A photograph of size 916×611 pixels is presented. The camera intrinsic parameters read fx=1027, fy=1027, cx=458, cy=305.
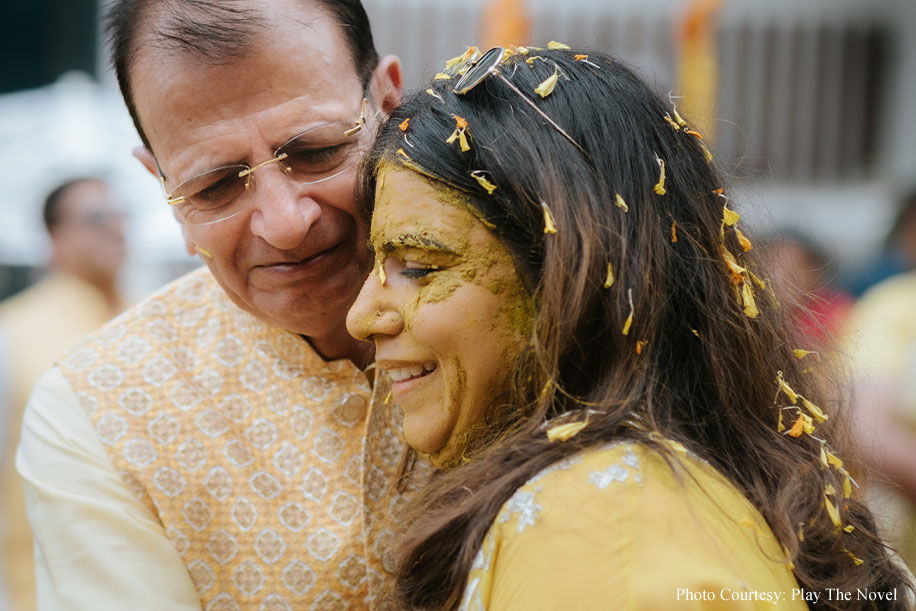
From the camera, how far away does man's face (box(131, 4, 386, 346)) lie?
7.42 feet

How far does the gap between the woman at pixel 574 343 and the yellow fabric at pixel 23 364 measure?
2.80 metres

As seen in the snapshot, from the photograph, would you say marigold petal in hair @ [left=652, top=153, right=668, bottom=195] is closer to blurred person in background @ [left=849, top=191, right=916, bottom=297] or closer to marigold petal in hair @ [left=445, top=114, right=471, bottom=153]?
marigold petal in hair @ [left=445, top=114, right=471, bottom=153]

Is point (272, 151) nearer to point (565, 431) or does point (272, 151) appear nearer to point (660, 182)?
point (660, 182)

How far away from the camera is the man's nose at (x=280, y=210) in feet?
7.31

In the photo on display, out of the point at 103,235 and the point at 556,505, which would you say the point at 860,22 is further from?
the point at 556,505

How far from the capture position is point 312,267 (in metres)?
2.31

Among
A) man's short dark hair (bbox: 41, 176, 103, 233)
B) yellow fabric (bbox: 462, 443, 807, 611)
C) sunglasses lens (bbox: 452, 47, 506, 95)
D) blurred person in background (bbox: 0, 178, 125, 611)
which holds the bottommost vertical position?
blurred person in background (bbox: 0, 178, 125, 611)

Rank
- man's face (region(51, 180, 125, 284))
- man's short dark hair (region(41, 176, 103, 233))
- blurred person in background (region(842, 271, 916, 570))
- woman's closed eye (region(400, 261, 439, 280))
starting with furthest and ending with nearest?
man's short dark hair (region(41, 176, 103, 233))
man's face (region(51, 180, 125, 284))
blurred person in background (region(842, 271, 916, 570))
woman's closed eye (region(400, 261, 439, 280))

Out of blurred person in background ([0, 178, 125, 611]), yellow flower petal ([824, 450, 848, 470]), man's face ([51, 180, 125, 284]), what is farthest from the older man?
man's face ([51, 180, 125, 284])

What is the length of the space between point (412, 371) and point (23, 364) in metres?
3.27

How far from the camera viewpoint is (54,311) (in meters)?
4.97

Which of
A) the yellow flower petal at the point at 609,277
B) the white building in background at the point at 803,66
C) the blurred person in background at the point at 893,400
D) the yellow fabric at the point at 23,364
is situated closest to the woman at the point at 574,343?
the yellow flower petal at the point at 609,277

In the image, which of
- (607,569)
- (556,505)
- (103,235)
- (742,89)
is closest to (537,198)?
(556,505)

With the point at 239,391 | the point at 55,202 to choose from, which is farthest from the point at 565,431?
the point at 55,202
